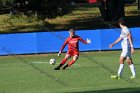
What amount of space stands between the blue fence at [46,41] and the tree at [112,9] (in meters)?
13.2

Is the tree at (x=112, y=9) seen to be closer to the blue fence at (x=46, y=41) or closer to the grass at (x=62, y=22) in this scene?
the grass at (x=62, y=22)

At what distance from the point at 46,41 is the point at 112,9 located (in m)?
15.5

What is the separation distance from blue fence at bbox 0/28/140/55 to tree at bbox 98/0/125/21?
13.2 meters

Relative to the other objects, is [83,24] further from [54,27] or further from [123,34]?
[123,34]

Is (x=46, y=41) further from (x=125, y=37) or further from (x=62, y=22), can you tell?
(x=62, y=22)

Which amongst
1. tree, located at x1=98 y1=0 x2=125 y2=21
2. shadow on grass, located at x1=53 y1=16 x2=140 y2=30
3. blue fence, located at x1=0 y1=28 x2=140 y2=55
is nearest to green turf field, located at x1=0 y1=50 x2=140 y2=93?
blue fence, located at x1=0 y1=28 x2=140 y2=55

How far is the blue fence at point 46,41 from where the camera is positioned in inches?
1280

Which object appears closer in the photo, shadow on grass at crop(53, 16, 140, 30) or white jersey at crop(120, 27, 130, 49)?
white jersey at crop(120, 27, 130, 49)

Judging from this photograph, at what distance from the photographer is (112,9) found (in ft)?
155

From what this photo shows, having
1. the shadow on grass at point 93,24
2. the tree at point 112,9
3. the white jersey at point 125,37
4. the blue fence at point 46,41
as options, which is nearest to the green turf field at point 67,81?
the white jersey at point 125,37

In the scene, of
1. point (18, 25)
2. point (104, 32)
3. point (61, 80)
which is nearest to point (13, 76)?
point (61, 80)

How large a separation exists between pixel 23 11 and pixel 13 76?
23.8 meters

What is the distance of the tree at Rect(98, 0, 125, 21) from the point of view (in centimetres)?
4678

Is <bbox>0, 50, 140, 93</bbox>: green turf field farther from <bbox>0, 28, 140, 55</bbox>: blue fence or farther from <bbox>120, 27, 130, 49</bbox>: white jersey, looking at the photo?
<bbox>0, 28, 140, 55</bbox>: blue fence
